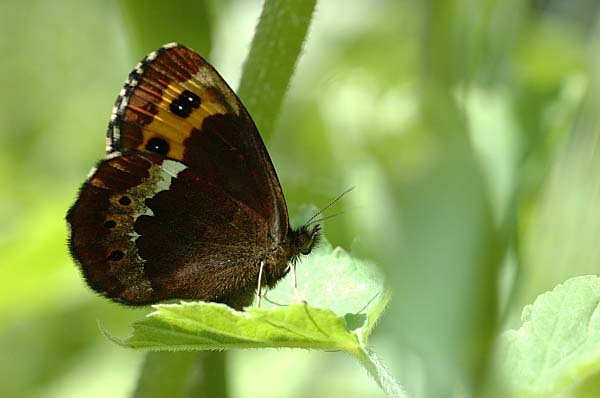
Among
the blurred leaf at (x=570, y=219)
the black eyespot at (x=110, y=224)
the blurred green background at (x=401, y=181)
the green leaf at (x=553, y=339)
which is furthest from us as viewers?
the blurred green background at (x=401, y=181)

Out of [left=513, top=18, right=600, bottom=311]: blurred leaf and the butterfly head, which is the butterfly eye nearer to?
the butterfly head

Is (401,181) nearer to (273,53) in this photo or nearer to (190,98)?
(190,98)

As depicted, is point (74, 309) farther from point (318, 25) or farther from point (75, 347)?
point (318, 25)

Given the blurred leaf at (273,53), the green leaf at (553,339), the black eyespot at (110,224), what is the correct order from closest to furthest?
the green leaf at (553,339), the blurred leaf at (273,53), the black eyespot at (110,224)

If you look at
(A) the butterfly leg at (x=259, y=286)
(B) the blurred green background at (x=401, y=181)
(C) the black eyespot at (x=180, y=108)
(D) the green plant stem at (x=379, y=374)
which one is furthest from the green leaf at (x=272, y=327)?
(C) the black eyespot at (x=180, y=108)

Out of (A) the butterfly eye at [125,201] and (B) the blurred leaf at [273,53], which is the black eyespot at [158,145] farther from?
(B) the blurred leaf at [273,53]

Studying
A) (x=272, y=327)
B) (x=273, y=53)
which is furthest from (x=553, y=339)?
(x=273, y=53)
